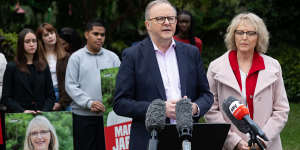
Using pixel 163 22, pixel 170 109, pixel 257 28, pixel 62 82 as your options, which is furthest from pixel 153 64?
pixel 62 82

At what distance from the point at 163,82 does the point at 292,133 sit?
6311mm

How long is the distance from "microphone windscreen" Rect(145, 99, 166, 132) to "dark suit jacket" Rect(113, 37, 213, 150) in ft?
2.57

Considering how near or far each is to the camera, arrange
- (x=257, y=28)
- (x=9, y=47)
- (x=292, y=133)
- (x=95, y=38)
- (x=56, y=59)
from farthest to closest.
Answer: (x=9, y=47), (x=292, y=133), (x=56, y=59), (x=95, y=38), (x=257, y=28)

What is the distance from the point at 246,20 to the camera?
4.95 m

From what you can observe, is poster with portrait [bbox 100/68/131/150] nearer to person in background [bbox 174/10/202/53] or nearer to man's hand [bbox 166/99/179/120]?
person in background [bbox 174/10/202/53]

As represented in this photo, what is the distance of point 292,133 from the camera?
991 cm

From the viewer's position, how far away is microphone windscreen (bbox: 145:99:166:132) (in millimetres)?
3261

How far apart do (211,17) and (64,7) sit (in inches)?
217

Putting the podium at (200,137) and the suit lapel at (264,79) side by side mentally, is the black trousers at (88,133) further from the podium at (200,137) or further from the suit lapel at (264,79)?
the podium at (200,137)

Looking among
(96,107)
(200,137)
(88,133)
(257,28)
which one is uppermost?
(257,28)

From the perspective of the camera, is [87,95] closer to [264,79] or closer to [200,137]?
[264,79]

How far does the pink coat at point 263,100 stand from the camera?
482 centimetres

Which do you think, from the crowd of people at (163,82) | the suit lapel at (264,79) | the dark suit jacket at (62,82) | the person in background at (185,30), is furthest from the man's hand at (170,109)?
the person in background at (185,30)

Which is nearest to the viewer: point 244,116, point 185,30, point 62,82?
point 244,116
